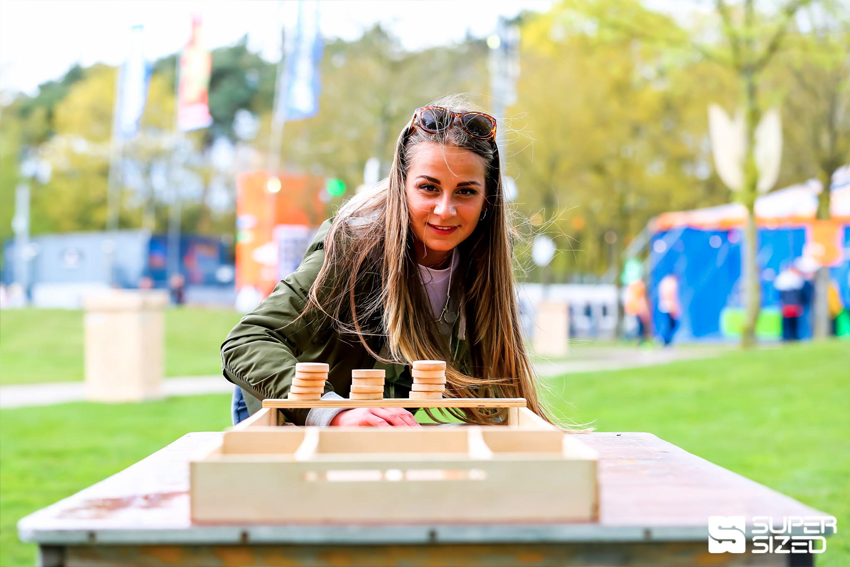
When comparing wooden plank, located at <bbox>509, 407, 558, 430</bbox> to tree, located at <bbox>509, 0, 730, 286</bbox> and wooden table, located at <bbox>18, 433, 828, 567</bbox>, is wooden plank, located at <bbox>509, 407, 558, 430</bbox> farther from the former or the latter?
tree, located at <bbox>509, 0, 730, 286</bbox>

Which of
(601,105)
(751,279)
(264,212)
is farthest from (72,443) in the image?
(601,105)

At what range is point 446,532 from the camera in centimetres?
144

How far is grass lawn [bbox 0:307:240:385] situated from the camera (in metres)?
16.1

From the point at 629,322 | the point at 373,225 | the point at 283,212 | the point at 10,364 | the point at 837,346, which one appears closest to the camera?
the point at 373,225

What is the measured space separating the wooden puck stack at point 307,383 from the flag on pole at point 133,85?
2403 cm

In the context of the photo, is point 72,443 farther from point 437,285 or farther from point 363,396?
point 363,396

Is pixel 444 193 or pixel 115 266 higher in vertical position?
pixel 115 266

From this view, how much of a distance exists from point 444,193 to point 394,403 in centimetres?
82

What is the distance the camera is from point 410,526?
1.44m

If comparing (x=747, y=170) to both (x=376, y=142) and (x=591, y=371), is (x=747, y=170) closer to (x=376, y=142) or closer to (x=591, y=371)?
(x=591, y=371)

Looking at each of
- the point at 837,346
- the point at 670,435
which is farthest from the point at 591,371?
the point at 670,435

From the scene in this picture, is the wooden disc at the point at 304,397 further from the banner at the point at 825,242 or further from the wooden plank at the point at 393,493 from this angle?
the banner at the point at 825,242

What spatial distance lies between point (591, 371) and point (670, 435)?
5.45m

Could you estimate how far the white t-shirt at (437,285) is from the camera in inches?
121
